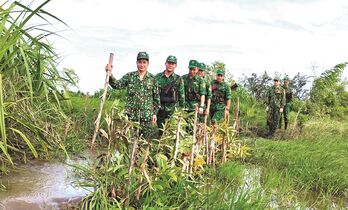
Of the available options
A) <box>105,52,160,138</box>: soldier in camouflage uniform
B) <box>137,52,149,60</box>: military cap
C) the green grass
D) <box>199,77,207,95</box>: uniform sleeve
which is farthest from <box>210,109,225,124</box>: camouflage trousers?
<box>137,52,149,60</box>: military cap

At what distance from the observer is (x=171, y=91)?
7.01 m

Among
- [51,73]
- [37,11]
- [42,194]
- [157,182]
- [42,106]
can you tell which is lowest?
[42,194]

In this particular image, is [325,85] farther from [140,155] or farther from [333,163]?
[140,155]

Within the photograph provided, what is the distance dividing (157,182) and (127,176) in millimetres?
313

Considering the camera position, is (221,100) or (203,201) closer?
(203,201)

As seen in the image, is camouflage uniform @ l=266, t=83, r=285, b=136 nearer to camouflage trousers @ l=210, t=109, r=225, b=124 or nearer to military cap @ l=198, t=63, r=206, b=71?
camouflage trousers @ l=210, t=109, r=225, b=124

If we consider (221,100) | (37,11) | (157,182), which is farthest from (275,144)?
(37,11)

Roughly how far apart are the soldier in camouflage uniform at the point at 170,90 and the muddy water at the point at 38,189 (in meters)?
1.92

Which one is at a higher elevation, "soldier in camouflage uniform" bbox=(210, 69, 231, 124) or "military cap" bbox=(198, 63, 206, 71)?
"military cap" bbox=(198, 63, 206, 71)

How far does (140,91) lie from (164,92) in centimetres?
95

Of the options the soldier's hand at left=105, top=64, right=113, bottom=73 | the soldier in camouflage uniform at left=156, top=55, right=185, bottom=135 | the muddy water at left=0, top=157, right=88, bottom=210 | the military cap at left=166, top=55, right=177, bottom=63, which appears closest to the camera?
the muddy water at left=0, top=157, right=88, bottom=210

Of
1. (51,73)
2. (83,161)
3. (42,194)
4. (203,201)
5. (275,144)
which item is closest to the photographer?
(203,201)

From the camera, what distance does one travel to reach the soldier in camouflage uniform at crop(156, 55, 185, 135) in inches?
275

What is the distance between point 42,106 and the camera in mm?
6711
